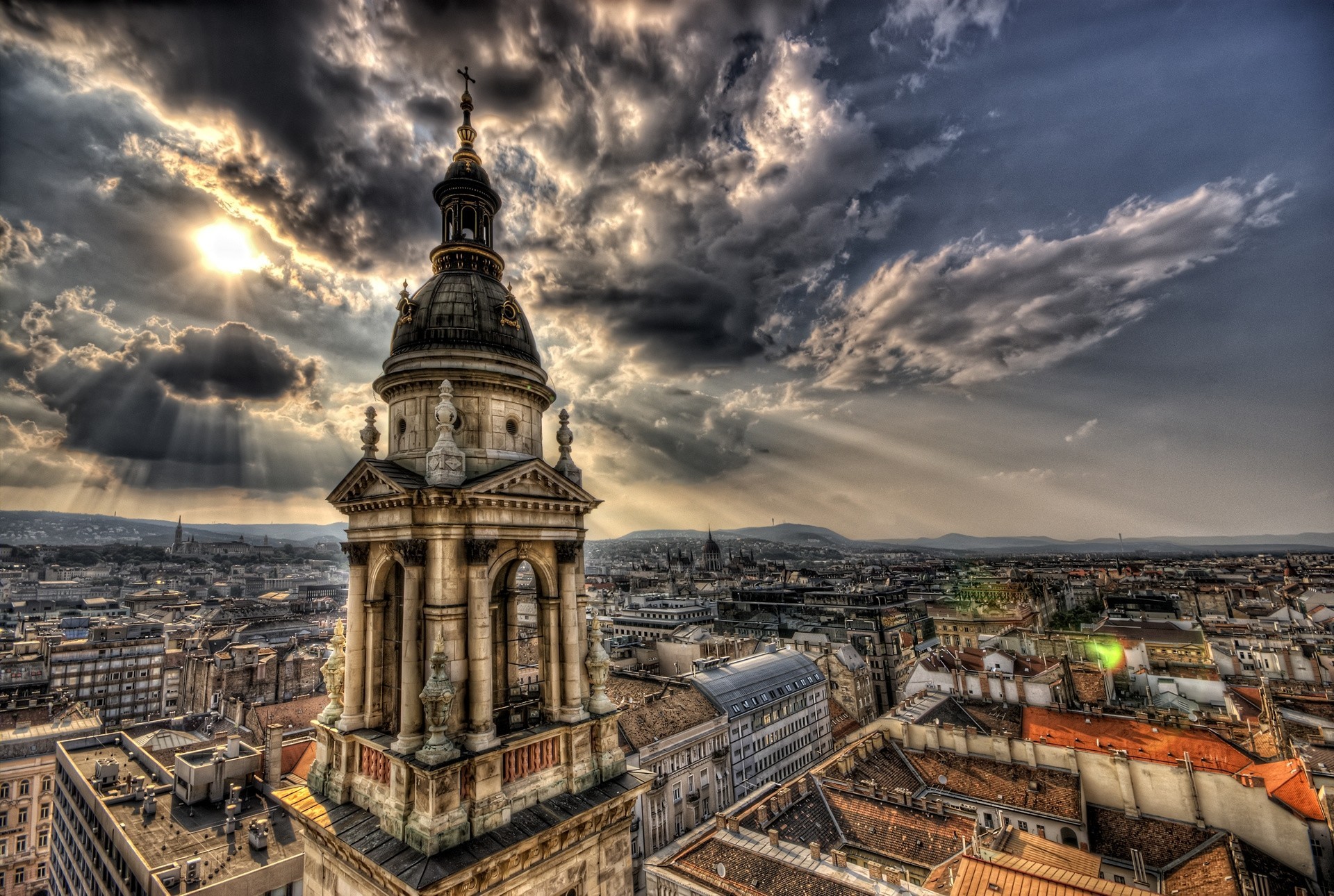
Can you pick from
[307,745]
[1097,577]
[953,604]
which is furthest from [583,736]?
[1097,577]

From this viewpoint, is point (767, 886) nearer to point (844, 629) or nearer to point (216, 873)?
point (216, 873)

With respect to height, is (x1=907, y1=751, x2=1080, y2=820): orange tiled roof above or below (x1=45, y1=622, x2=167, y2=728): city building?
below

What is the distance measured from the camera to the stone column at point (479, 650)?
30.9 ft

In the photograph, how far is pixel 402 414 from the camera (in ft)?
37.5

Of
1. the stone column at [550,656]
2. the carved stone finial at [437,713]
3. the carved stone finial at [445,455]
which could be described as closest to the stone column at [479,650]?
the carved stone finial at [437,713]

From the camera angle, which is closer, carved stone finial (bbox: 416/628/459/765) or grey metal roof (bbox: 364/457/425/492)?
carved stone finial (bbox: 416/628/459/765)

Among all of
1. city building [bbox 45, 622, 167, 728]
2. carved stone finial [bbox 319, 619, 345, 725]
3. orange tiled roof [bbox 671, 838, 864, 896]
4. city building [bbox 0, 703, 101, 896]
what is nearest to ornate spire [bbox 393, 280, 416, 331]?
carved stone finial [bbox 319, 619, 345, 725]

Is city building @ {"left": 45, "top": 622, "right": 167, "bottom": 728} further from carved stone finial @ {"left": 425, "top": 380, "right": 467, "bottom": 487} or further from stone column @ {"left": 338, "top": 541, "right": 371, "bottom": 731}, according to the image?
carved stone finial @ {"left": 425, "top": 380, "right": 467, "bottom": 487}

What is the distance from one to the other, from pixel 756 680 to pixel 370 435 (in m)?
46.2

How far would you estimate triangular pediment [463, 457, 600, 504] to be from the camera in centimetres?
1009

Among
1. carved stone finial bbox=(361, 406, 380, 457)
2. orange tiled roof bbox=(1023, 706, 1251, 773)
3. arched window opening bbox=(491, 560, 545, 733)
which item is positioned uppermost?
carved stone finial bbox=(361, 406, 380, 457)

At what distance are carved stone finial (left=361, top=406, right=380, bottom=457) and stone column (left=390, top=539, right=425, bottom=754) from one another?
3.07 meters

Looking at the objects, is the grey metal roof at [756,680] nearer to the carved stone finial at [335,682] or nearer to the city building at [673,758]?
the city building at [673,758]

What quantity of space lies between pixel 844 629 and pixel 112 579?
240m
